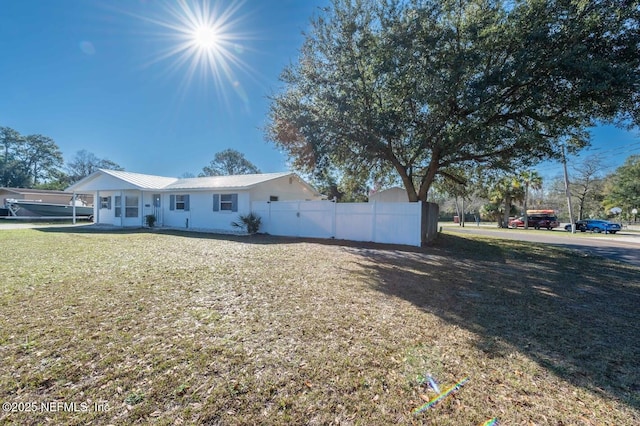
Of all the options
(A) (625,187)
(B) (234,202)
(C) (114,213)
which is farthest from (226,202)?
(A) (625,187)

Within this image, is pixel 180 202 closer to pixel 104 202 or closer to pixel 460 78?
pixel 104 202

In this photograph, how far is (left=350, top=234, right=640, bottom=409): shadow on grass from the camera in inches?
118

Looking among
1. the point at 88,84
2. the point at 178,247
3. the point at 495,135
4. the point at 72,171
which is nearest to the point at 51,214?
the point at 88,84

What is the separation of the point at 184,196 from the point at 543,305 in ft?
60.0

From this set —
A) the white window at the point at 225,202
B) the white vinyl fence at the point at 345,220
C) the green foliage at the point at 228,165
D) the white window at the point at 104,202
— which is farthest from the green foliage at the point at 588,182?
the white window at the point at 104,202

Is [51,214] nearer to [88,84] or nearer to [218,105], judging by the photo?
[88,84]

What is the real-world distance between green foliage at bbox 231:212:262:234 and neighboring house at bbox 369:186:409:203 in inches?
393

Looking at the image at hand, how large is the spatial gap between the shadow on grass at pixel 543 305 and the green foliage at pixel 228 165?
38.4 m

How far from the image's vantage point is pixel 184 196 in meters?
17.8

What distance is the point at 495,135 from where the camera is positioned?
343 inches

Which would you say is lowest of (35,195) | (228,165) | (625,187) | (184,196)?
(184,196)

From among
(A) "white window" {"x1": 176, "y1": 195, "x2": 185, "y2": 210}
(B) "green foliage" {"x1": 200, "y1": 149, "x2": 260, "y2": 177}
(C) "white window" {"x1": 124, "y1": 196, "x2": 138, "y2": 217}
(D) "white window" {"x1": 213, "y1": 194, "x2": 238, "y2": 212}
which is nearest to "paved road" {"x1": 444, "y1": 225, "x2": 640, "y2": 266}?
(D) "white window" {"x1": 213, "y1": 194, "x2": 238, "y2": 212}

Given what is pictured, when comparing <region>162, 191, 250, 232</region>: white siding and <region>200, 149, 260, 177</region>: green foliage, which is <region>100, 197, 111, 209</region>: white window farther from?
<region>200, 149, 260, 177</region>: green foliage

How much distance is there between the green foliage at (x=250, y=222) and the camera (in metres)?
14.9
